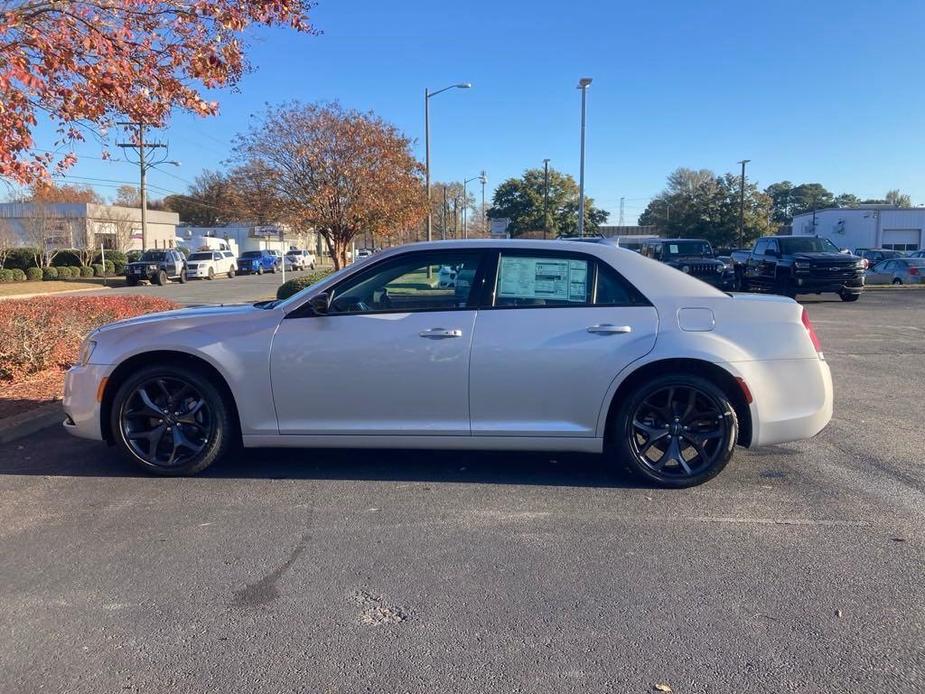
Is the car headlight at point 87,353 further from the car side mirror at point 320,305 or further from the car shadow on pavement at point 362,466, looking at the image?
the car side mirror at point 320,305

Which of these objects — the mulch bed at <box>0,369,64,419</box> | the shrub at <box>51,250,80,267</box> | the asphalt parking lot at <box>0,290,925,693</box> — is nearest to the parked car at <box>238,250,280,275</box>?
the shrub at <box>51,250,80,267</box>

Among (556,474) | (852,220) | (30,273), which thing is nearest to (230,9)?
(556,474)

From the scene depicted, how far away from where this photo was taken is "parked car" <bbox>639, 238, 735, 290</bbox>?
23473mm

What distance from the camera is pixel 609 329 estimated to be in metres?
4.77

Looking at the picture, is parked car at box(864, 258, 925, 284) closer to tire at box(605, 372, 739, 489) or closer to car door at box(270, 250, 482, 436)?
tire at box(605, 372, 739, 489)

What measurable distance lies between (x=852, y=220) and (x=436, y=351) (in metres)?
70.8

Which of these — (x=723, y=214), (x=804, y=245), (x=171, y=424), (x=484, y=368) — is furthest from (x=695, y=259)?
(x=723, y=214)

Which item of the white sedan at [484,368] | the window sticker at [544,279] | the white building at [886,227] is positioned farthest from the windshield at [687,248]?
the white building at [886,227]

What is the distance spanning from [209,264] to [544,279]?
40.6 meters

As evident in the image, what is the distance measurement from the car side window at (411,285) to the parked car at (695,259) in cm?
1894

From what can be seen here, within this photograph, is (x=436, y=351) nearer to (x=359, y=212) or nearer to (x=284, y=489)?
(x=284, y=489)

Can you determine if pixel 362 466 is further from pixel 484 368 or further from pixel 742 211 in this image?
pixel 742 211

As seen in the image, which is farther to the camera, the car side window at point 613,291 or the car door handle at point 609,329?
the car side window at point 613,291

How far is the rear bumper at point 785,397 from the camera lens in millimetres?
4789
